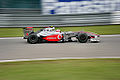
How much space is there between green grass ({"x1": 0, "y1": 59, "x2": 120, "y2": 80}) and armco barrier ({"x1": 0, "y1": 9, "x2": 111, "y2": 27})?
29.5 feet

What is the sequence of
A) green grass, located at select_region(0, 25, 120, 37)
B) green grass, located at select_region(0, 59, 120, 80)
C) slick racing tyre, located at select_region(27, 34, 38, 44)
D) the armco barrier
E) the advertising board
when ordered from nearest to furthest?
1. green grass, located at select_region(0, 59, 120, 80)
2. slick racing tyre, located at select_region(27, 34, 38, 44)
3. green grass, located at select_region(0, 25, 120, 37)
4. the armco barrier
5. the advertising board

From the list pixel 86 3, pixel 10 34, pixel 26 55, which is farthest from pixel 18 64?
pixel 86 3

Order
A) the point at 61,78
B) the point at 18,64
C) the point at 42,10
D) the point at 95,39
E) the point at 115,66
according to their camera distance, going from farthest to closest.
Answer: the point at 42,10, the point at 95,39, the point at 18,64, the point at 115,66, the point at 61,78

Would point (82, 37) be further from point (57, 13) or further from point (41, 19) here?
point (41, 19)

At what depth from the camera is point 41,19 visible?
49.5ft

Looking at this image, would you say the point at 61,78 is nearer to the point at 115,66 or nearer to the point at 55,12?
the point at 115,66

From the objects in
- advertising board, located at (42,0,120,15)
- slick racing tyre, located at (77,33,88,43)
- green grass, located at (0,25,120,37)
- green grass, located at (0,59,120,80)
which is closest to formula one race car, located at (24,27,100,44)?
slick racing tyre, located at (77,33,88,43)

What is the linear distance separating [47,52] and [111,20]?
8903 millimetres

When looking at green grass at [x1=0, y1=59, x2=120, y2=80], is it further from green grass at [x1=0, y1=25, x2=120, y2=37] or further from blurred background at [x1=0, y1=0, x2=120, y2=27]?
blurred background at [x1=0, y1=0, x2=120, y2=27]

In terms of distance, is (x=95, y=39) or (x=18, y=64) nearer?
(x=18, y=64)

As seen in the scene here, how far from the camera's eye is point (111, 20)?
1522 cm

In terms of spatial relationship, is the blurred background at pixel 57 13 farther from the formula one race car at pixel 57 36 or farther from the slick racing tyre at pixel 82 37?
the slick racing tyre at pixel 82 37

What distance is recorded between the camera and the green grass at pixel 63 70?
15.9ft

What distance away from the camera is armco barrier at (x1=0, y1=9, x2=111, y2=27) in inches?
589
